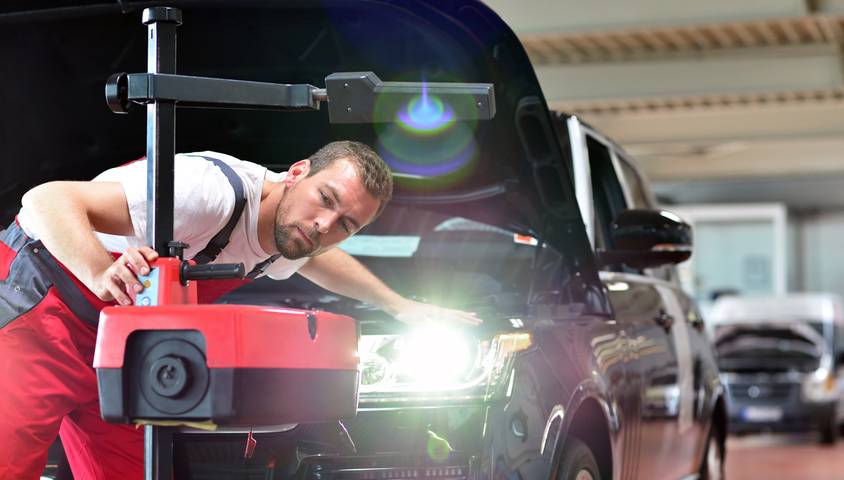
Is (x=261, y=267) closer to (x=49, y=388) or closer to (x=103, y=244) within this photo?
(x=103, y=244)

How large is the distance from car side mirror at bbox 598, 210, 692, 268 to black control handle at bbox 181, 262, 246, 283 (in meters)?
2.05

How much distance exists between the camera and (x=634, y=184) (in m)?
5.55

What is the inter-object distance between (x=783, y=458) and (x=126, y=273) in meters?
11.5

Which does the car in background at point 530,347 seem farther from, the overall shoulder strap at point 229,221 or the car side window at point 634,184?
the overall shoulder strap at point 229,221

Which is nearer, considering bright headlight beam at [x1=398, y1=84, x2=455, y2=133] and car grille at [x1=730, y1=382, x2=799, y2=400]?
bright headlight beam at [x1=398, y1=84, x2=455, y2=133]

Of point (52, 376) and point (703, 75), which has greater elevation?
point (703, 75)

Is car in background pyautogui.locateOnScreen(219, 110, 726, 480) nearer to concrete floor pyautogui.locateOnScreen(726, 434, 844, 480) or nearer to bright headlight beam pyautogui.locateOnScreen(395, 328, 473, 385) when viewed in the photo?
bright headlight beam pyautogui.locateOnScreen(395, 328, 473, 385)

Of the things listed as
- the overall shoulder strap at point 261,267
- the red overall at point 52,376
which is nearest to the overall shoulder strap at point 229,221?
the red overall at point 52,376

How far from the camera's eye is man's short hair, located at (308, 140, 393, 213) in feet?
8.55

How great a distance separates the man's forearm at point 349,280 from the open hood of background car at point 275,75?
0.27m

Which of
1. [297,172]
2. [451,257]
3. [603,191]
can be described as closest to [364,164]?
[297,172]

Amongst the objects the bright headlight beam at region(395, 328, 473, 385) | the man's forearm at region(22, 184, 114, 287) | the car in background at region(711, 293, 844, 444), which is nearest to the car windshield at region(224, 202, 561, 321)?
the bright headlight beam at region(395, 328, 473, 385)

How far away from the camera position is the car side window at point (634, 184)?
530 cm

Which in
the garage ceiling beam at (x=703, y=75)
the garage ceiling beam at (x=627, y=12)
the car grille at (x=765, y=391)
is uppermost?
the garage ceiling beam at (x=703, y=75)
